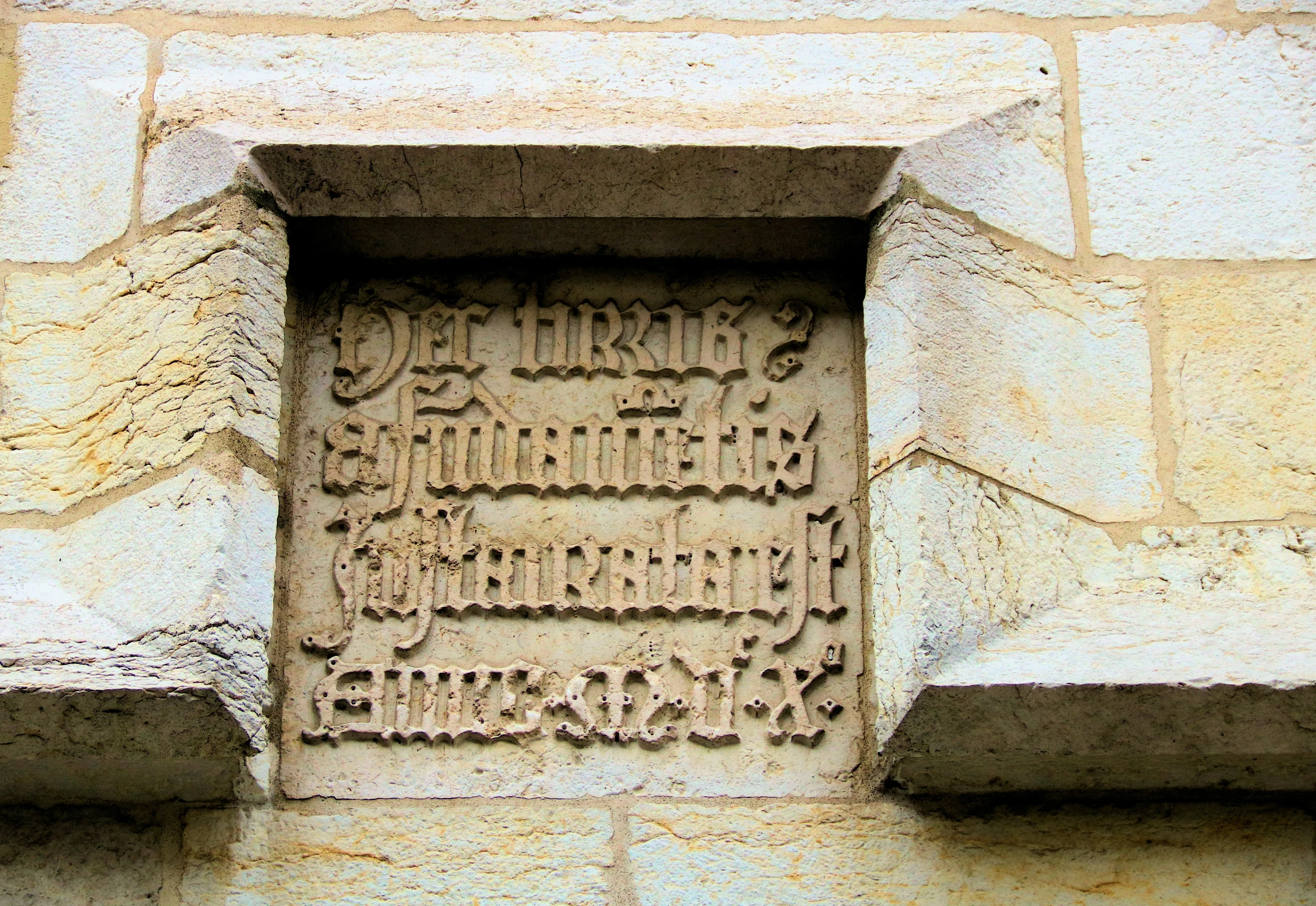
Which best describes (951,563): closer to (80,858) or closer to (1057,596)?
(1057,596)

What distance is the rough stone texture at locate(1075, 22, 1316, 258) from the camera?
2.94 meters

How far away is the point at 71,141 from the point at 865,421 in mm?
1423

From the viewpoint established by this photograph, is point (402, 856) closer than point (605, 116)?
Yes

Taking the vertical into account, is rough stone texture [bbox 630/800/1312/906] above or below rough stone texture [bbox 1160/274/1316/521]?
below

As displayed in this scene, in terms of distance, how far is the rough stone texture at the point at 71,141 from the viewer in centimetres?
294

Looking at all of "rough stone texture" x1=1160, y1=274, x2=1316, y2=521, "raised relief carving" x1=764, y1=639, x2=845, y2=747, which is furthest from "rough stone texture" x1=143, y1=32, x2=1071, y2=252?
"raised relief carving" x1=764, y1=639, x2=845, y2=747

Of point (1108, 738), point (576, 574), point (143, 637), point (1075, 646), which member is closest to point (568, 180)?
point (576, 574)

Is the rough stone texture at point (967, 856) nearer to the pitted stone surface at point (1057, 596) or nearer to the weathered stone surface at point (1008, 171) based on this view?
the pitted stone surface at point (1057, 596)

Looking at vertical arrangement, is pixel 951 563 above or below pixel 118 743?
above

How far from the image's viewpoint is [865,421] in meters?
2.90

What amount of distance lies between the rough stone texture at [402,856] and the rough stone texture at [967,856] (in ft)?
0.33

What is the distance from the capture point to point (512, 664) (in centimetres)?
273

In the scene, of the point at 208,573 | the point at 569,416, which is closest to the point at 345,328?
the point at 569,416

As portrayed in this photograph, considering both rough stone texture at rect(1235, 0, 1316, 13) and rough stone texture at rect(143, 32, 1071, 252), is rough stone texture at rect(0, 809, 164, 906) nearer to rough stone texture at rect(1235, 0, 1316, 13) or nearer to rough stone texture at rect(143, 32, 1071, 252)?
rough stone texture at rect(143, 32, 1071, 252)
